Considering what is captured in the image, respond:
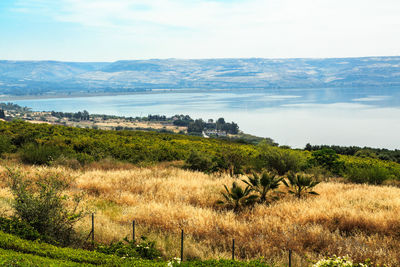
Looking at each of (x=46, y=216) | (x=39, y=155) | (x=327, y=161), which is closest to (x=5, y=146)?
(x=39, y=155)

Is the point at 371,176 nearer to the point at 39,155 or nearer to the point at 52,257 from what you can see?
the point at 52,257

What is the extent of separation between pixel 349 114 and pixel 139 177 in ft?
544

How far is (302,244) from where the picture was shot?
6.91 m

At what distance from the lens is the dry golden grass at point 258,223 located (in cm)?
666

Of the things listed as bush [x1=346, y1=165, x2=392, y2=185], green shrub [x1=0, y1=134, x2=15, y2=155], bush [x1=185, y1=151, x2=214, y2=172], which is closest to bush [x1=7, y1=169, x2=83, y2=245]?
bush [x1=185, y1=151, x2=214, y2=172]

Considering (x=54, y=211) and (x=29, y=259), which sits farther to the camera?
(x=54, y=211)

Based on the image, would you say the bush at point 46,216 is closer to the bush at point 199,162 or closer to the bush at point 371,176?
the bush at point 199,162

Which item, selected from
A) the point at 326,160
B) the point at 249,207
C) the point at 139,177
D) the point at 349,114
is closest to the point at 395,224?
the point at 249,207

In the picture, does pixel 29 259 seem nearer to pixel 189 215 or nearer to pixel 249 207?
pixel 189 215

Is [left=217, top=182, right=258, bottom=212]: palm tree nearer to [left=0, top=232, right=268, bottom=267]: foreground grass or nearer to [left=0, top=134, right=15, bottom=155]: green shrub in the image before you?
[left=0, top=232, right=268, bottom=267]: foreground grass

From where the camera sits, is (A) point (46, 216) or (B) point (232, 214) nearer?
(A) point (46, 216)

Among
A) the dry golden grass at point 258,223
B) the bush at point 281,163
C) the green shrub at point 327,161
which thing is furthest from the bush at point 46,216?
the green shrub at point 327,161

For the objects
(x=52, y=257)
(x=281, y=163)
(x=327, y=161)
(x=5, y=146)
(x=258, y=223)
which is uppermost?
(x=52, y=257)

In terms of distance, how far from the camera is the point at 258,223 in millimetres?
8055
